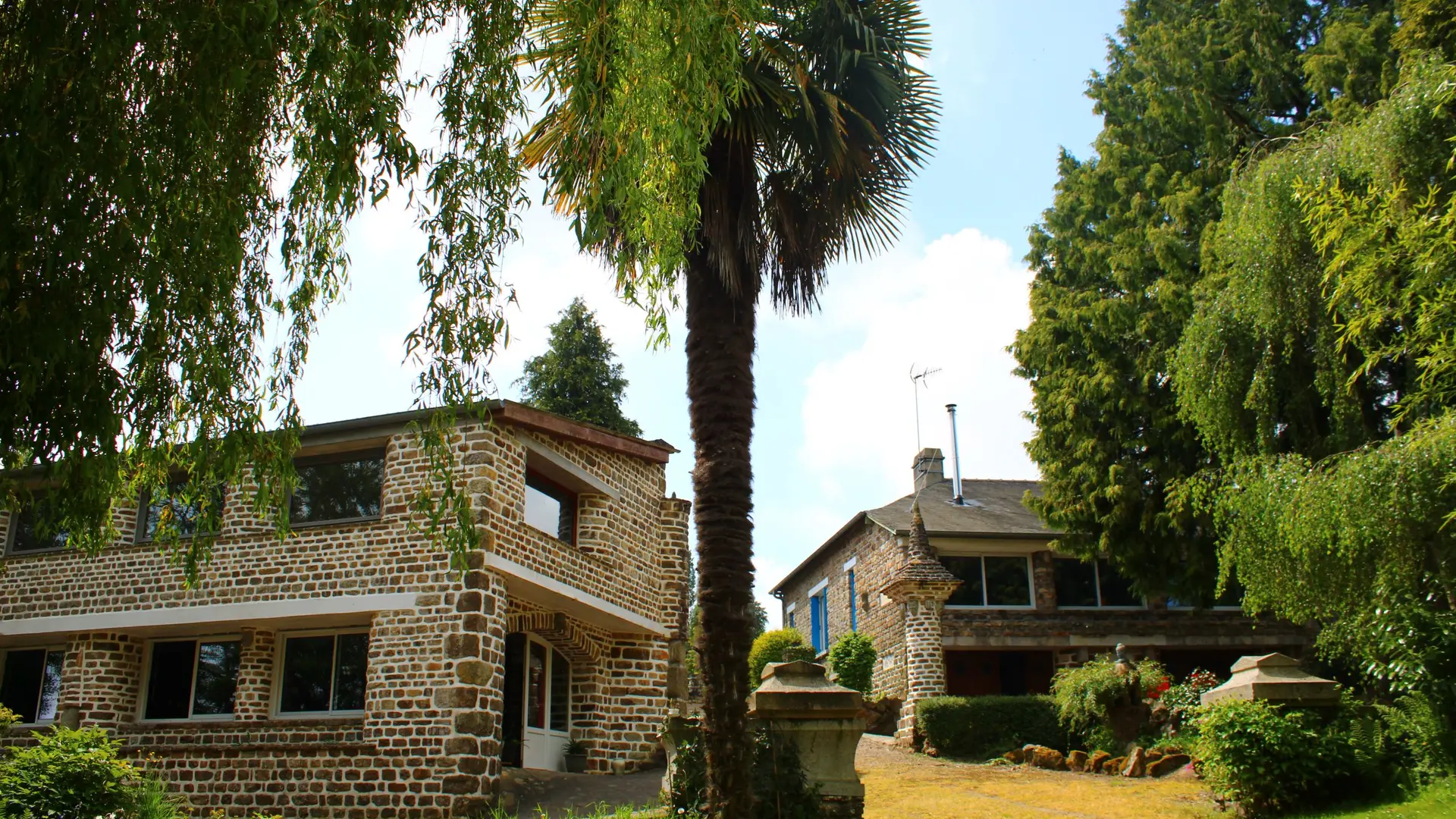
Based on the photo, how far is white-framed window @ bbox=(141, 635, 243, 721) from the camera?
16.8m

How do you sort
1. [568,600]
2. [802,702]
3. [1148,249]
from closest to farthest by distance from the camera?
[802,702], [568,600], [1148,249]

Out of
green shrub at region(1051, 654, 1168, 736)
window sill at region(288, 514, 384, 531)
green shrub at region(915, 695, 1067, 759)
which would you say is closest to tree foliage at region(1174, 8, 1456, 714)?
green shrub at region(1051, 654, 1168, 736)

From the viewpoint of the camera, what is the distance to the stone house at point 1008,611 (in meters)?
23.4

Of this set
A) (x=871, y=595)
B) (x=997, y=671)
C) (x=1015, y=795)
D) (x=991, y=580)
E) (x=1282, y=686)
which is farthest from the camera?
(x=997, y=671)

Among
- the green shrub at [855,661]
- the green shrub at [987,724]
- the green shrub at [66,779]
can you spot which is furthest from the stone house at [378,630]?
the green shrub at [855,661]

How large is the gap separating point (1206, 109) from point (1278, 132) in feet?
4.23

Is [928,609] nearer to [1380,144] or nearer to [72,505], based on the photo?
[1380,144]

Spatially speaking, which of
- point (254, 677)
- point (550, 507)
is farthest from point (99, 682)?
point (550, 507)

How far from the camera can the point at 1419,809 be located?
9.16m

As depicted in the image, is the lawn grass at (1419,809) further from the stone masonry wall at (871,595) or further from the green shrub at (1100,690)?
the stone masonry wall at (871,595)

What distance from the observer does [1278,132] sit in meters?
18.2

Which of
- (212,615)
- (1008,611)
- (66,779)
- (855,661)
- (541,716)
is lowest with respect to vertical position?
(66,779)

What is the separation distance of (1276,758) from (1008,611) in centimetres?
1435

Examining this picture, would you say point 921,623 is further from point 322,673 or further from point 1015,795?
point 322,673
